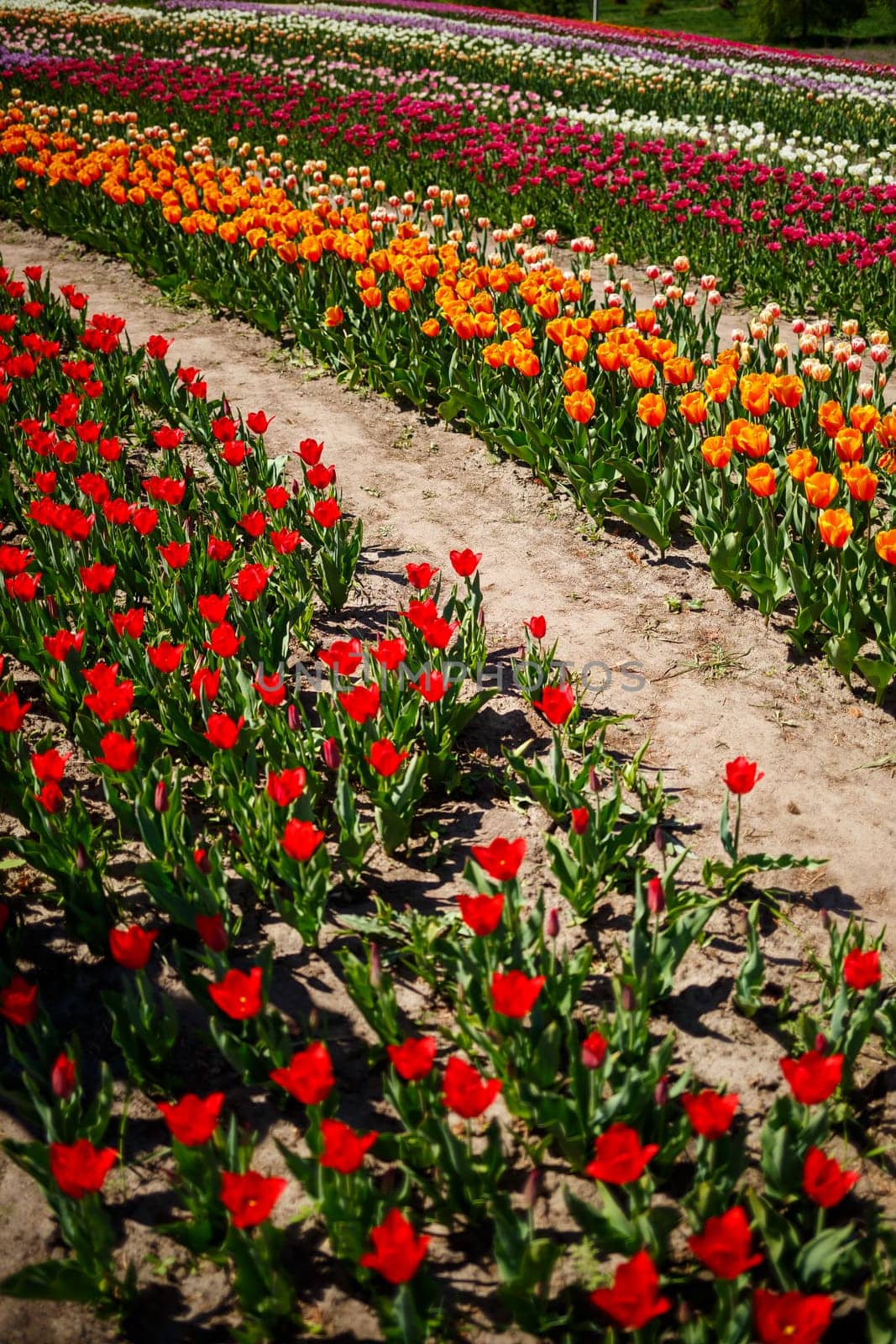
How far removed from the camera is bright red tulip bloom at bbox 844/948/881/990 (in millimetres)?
2115

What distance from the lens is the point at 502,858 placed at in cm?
238

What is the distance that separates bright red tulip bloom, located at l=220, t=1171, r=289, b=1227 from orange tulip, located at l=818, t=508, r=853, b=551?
2663mm

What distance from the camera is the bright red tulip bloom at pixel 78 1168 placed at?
1.77 m

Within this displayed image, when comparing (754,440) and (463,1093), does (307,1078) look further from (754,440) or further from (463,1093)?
(754,440)

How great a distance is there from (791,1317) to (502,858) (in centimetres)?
108

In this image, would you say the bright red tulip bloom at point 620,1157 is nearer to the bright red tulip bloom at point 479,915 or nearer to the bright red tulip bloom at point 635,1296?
the bright red tulip bloom at point 635,1296

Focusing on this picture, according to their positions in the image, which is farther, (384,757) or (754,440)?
(754,440)

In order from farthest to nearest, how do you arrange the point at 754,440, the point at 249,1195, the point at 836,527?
the point at 754,440 < the point at 836,527 < the point at 249,1195

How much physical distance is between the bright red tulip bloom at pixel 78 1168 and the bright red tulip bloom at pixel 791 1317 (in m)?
1.15

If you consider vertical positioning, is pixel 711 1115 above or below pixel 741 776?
below

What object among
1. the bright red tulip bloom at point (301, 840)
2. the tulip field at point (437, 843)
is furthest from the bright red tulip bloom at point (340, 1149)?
the bright red tulip bloom at point (301, 840)

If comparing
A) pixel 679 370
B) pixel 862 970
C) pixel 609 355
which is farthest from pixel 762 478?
pixel 862 970

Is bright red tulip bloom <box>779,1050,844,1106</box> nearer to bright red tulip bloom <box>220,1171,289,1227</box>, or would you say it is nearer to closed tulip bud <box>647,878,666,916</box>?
closed tulip bud <box>647,878,666,916</box>

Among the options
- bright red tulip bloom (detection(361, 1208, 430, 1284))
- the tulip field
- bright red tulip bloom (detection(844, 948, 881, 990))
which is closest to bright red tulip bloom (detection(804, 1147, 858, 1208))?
the tulip field
